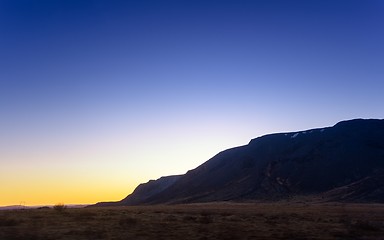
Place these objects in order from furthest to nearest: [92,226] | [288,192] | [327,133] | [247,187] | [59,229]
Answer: [327,133], [247,187], [288,192], [92,226], [59,229]

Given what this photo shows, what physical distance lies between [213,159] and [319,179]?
2364 inches

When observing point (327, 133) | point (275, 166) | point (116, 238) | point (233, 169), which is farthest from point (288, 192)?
point (116, 238)

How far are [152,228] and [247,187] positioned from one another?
377 ft

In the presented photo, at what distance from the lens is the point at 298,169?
14938cm

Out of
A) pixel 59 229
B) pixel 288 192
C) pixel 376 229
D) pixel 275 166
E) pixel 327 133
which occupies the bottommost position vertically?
pixel 376 229

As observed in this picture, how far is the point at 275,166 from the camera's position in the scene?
156 m

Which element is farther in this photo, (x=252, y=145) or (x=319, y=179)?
(x=252, y=145)

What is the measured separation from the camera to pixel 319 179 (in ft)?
456

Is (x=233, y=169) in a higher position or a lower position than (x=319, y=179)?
higher

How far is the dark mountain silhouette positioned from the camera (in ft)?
427

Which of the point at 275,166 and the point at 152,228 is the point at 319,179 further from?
the point at 152,228

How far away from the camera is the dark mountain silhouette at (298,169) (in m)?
130

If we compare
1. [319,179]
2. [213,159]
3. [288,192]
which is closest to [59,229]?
[288,192]

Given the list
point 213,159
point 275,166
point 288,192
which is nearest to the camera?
point 288,192
